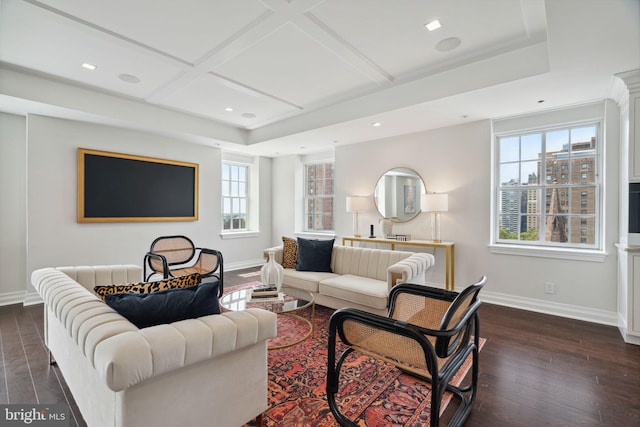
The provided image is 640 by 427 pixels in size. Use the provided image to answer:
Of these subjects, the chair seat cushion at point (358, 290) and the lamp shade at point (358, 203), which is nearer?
the chair seat cushion at point (358, 290)

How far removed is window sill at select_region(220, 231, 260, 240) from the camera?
241 inches

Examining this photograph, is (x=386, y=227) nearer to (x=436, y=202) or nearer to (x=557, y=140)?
(x=436, y=202)

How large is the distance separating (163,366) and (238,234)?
17.6 feet

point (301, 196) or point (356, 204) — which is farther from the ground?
point (301, 196)

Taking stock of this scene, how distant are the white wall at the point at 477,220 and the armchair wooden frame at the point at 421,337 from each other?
229cm

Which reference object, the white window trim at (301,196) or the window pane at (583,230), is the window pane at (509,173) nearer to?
the window pane at (583,230)

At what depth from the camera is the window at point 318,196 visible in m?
6.46

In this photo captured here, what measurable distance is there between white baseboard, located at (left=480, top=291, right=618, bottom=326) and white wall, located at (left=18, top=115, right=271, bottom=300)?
502 cm

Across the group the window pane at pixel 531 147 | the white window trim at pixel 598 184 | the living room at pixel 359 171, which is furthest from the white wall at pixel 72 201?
the window pane at pixel 531 147

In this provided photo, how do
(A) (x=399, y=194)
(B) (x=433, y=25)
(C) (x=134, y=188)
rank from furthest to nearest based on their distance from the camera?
(A) (x=399, y=194) → (C) (x=134, y=188) → (B) (x=433, y=25)

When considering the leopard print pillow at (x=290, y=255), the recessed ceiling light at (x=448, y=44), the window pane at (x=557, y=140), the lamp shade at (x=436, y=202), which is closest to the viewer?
the recessed ceiling light at (x=448, y=44)

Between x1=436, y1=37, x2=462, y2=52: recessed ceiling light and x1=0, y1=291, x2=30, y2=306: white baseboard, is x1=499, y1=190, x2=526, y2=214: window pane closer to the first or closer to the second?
x1=436, y1=37, x2=462, y2=52: recessed ceiling light

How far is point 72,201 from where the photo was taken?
4.23 metres

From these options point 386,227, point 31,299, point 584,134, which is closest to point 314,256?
point 386,227
